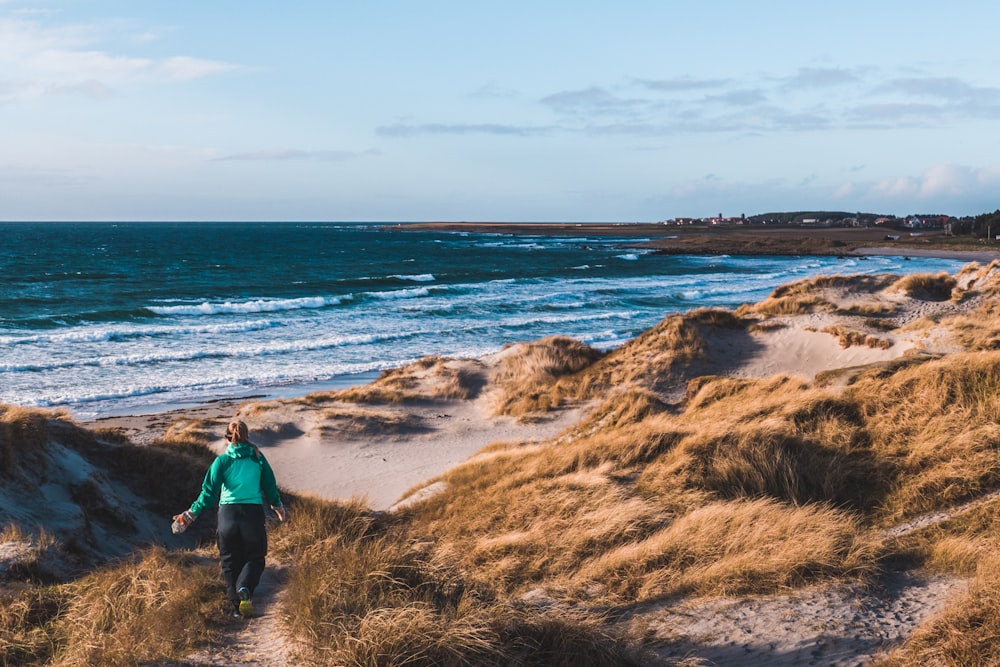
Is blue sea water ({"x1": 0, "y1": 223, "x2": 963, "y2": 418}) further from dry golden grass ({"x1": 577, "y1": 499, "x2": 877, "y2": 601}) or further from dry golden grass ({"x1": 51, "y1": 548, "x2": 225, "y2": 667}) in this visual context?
dry golden grass ({"x1": 577, "y1": 499, "x2": 877, "y2": 601})

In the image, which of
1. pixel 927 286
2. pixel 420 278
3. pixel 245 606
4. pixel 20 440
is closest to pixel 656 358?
pixel 927 286

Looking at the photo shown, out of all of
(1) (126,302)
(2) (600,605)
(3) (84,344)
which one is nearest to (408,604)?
(2) (600,605)

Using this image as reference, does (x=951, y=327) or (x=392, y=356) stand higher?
(x=951, y=327)

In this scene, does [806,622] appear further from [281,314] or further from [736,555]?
[281,314]

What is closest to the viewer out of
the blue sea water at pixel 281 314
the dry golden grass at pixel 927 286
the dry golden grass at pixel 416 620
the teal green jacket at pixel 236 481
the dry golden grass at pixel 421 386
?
the dry golden grass at pixel 416 620

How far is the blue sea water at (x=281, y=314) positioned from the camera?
79.2ft

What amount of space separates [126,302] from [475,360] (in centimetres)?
2992

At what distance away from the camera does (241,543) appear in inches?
259

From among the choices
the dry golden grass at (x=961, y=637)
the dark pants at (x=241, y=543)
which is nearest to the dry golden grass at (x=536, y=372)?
the dark pants at (x=241, y=543)

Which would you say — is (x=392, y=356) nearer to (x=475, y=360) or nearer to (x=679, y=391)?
(x=475, y=360)

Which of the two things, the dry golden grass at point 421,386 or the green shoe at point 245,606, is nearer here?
the green shoe at point 245,606

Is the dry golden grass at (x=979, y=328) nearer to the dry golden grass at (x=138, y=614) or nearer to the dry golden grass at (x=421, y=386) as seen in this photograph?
the dry golden grass at (x=421, y=386)

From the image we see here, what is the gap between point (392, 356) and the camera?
28547mm

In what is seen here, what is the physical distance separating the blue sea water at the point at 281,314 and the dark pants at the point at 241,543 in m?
15.1
